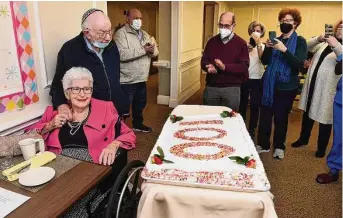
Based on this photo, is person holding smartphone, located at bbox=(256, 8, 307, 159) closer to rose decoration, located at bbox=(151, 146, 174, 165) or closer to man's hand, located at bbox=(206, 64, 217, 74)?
man's hand, located at bbox=(206, 64, 217, 74)

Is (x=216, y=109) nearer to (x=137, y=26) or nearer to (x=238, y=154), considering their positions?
(x=238, y=154)

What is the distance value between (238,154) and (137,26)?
6.67ft

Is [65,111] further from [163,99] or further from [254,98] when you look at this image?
[163,99]

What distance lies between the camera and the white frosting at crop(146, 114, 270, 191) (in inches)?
44.6

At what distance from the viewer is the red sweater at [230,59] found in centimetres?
239

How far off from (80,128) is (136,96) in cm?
171

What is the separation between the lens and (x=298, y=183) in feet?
7.36

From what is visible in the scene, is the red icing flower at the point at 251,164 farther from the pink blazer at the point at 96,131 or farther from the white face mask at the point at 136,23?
the white face mask at the point at 136,23

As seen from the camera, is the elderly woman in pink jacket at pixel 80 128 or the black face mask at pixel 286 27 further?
the black face mask at pixel 286 27

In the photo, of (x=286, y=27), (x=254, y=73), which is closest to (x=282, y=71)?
(x=286, y=27)

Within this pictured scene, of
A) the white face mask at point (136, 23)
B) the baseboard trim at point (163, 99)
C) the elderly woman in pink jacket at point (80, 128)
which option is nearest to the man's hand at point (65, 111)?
the elderly woman in pink jacket at point (80, 128)

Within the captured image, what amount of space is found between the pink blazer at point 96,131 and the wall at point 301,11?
781cm

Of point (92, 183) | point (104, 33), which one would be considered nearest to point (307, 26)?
point (104, 33)

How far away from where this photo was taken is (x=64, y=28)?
Result: 181 centimetres
